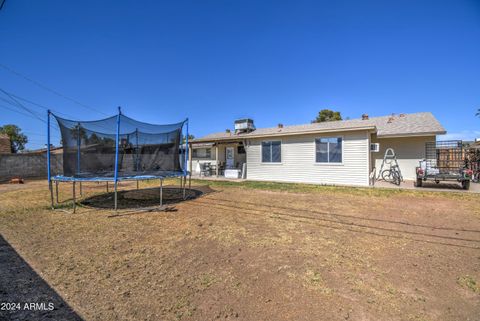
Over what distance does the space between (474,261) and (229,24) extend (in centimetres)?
1241

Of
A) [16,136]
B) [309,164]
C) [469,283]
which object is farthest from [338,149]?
[16,136]

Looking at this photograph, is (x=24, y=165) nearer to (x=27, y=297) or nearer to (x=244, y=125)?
(x=244, y=125)

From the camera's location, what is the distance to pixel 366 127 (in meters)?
9.24

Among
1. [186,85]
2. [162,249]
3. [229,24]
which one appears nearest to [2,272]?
[162,249]

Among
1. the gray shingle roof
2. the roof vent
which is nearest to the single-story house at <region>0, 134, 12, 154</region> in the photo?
the roof vent

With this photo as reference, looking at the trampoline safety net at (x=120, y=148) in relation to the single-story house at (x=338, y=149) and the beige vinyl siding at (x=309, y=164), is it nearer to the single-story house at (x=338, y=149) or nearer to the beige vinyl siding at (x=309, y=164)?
the single-story house at (x=338, y=149)

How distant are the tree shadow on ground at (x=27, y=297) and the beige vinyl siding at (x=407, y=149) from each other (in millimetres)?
13507

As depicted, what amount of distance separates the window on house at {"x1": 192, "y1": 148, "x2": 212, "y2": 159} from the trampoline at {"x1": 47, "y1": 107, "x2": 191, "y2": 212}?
30.8ft

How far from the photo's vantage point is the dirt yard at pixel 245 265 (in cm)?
198

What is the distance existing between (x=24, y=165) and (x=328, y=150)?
20.0 m

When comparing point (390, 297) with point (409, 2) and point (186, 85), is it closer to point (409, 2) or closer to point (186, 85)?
point (409, 2)

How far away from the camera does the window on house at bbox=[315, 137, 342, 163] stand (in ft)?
33.8

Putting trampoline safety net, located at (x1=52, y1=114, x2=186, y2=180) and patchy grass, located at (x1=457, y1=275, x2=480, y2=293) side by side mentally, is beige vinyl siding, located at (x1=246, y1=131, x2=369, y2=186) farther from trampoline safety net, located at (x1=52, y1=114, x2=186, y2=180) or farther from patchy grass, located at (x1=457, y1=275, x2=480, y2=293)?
patchy grass, located at (x1=457, y1=275, x2=480, y2=293)

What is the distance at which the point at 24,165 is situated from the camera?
15.3 metres
